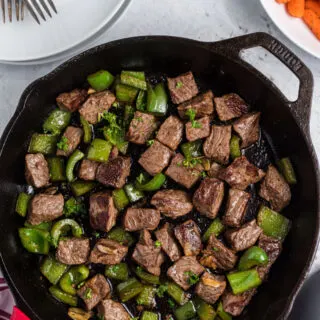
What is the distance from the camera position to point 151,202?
3488 mm

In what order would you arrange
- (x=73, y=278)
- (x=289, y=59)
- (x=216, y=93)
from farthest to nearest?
(x=216, y=93), (x=73, y=278), (x=289, y=59)

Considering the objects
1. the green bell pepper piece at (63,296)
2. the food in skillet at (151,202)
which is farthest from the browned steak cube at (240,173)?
the green bell pepper piece at (63,296)

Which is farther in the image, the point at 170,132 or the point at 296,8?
the point at 170,132

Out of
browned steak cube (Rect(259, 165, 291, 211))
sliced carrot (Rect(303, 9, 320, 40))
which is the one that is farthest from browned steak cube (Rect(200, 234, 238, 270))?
sliced carrot (Rect(303, 9, 320, 40))

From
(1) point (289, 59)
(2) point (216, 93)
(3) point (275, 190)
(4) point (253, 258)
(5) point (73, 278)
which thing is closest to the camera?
(1) point (289, 59)

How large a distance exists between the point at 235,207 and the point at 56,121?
3.94ft

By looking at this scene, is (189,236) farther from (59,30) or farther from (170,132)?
(59,30)

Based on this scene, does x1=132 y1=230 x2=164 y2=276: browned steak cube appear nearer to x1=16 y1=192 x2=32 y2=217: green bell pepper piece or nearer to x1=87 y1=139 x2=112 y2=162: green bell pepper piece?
x1=87 y1=139 x2=112 y2=162: green bell pepper piece

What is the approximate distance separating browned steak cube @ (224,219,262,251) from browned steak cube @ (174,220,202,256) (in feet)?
0.64

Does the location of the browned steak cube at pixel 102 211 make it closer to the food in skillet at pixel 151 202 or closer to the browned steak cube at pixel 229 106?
the food in skillet at pixel 151 202

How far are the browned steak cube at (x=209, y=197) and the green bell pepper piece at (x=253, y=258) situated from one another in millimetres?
300

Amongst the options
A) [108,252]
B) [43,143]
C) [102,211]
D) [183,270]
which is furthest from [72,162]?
[183,270]

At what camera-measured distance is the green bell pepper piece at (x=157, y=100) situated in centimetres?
350

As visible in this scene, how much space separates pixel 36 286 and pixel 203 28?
1.89m
